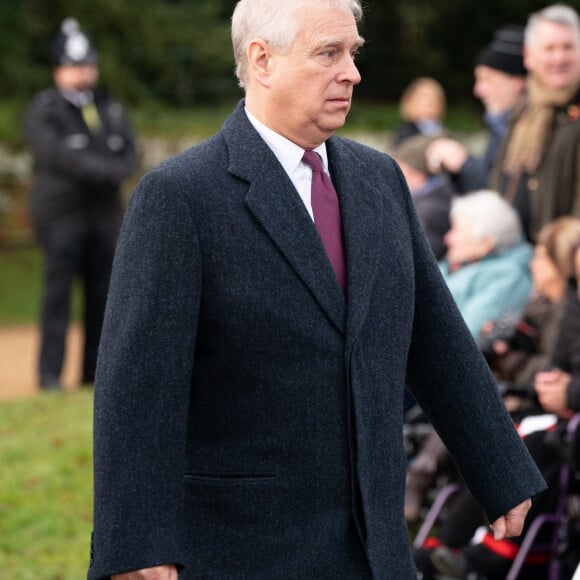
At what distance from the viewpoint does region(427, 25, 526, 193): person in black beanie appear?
24.0 feet

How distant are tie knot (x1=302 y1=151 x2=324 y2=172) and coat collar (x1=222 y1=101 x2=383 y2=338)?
2.6 inches

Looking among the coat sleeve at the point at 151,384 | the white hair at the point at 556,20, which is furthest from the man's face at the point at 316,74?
the white hair at the point at 556,20

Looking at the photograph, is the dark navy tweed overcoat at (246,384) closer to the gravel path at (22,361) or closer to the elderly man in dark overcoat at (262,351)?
the elderly man in dark overcoat at (262,351)

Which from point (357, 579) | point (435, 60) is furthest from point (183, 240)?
point (435, 60)

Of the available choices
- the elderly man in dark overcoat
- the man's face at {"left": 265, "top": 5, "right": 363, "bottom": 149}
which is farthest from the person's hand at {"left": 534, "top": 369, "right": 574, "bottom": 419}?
the man's face at {"left": 265, "top": 5, "right": 363, "bottom": 149}

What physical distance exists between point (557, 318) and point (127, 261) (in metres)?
2.69

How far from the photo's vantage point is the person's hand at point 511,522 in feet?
10.5

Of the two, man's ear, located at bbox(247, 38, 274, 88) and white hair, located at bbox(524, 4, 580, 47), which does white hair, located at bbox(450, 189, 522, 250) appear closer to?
white hair, located at bbox(524, 4, 580, 47)

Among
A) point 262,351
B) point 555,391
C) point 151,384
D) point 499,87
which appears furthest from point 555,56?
point 151,384

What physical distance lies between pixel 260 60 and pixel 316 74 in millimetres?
136

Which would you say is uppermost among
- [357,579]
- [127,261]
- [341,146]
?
[341,146]

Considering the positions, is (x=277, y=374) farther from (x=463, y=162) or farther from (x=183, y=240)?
(x=463, y=162)

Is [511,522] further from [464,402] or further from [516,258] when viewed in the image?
[516,258]

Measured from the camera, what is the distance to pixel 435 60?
25.0 metres
